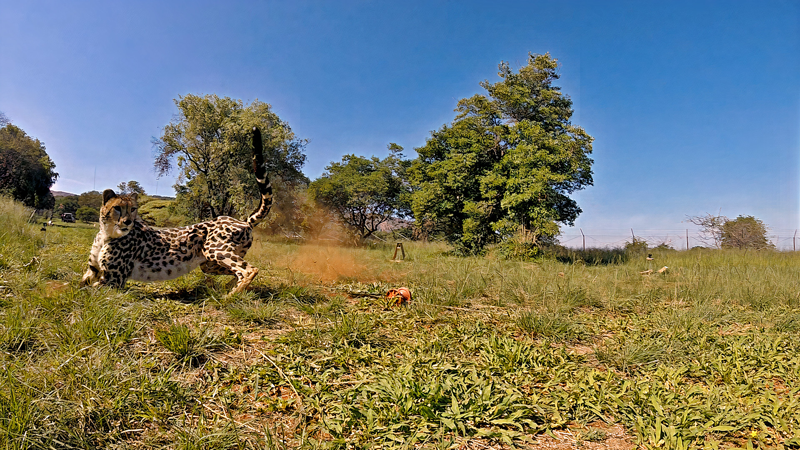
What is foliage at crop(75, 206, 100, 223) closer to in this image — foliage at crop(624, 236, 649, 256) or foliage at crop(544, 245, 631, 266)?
foliage at crop(544, 245, 631, 266)

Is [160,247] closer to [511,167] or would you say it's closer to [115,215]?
[115,215]

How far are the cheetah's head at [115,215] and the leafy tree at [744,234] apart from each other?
25.3 meters

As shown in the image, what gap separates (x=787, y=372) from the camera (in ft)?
10.6

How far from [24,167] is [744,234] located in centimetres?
4639

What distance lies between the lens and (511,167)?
49.8 feet

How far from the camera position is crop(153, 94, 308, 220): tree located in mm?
21492

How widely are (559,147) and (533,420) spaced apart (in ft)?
45.1

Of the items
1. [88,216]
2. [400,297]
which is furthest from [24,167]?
[400,297]

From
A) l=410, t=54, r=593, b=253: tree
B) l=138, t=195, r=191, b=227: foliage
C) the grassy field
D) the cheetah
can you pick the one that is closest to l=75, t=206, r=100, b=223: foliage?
the cheetah

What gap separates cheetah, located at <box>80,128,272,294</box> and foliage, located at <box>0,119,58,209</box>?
102 feet

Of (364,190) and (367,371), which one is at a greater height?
(364,190)

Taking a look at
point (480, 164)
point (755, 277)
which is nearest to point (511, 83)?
point (480, 164)

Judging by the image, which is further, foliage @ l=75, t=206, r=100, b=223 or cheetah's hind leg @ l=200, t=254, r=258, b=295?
foliage @ l=75, t=206, r=100, b=223

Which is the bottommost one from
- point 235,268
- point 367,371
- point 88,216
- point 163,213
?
point 367,371
